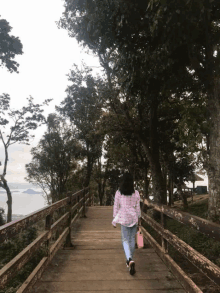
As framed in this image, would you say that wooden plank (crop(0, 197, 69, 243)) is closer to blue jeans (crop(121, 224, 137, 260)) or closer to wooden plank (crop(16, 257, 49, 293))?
wooden plank (crop(16, 257, 49, 293))

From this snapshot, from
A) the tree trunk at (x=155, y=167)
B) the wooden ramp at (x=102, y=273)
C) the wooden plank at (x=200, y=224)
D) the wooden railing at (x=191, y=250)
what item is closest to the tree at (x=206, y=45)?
the wooden ramp at (x=102, y=273)

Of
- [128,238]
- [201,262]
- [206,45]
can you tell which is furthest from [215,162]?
[201,262]

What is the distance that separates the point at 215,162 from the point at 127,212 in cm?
414

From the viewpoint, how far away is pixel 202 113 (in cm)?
967

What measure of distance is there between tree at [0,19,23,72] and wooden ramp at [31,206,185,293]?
46.6 ft

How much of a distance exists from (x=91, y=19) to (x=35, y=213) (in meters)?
7.00

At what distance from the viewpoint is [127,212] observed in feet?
14.6

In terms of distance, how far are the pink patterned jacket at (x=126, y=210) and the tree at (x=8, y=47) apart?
14.8 metres

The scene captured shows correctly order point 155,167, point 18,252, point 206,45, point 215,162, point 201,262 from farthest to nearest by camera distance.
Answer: point 155,167 → point 18,252 → point 206,45 → point 215,162 → point 201,262

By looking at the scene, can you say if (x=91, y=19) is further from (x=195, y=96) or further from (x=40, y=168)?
(x=40, y=168)

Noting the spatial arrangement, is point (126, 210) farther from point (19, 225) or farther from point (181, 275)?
point (19, 225)

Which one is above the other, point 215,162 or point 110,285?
point 215,162

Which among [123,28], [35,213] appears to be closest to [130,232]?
[35,213]

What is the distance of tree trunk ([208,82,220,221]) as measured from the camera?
7285 millimetres
